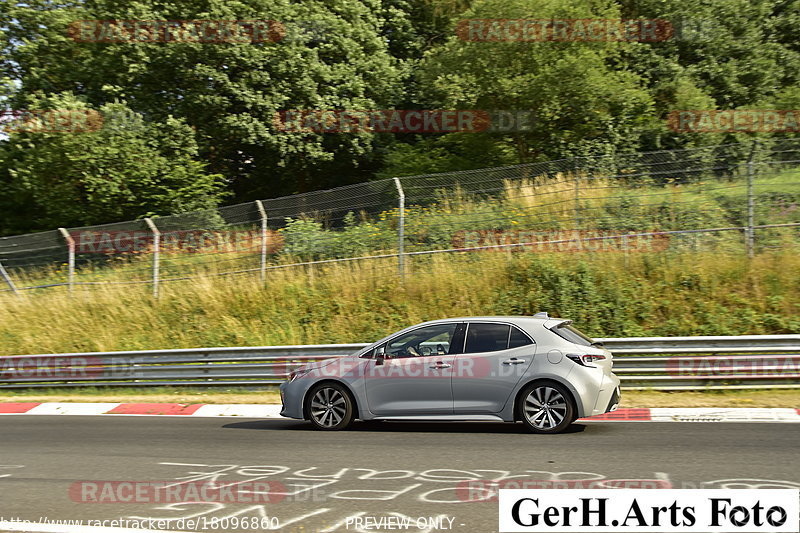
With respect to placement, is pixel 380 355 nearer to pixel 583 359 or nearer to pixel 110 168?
pixel 583 359

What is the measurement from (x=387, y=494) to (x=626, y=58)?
24.6 m

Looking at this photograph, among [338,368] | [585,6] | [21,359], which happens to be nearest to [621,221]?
[338,368]

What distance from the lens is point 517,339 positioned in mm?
10188

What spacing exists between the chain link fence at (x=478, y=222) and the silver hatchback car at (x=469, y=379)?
673 cm

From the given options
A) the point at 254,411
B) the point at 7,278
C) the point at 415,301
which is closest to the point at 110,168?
the point at 7,278

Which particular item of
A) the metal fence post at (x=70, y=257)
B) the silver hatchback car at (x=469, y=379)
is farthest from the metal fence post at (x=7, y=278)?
the silver hatchback car at (x=469, y=379)

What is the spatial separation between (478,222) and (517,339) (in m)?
7.65

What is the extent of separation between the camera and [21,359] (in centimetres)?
1712

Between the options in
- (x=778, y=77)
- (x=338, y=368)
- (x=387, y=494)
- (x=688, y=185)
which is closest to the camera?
(x=387, y=494)

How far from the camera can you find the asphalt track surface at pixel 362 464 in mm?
6621

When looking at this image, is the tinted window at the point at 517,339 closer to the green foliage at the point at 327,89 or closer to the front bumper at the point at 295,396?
the front bumper at the point at 295,396

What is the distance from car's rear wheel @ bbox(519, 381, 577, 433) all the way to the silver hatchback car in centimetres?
1

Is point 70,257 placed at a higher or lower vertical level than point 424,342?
higher

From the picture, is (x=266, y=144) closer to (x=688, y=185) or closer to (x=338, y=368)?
(x=688, y=185)
